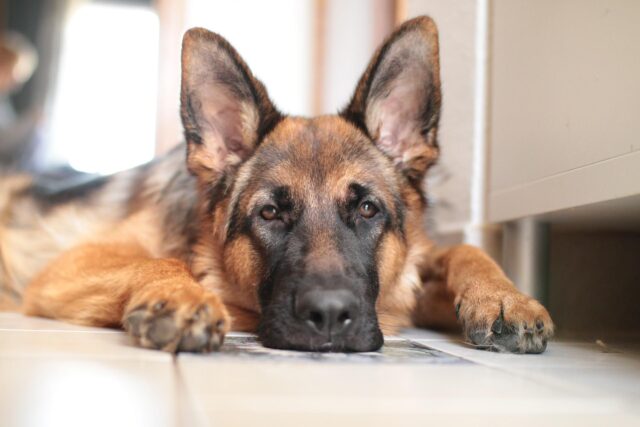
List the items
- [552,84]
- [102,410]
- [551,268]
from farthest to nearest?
[551,268] → [552,84] → [102,410]

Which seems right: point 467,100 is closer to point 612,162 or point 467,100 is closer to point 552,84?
point 552,84

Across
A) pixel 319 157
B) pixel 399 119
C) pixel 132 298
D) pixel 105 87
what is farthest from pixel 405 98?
pixel 105 87

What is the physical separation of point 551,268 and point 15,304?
7.99 feet

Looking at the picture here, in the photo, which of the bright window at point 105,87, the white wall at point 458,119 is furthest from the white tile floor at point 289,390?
the bright window at point 105,87

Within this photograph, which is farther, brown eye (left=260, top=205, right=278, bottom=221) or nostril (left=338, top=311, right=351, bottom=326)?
brown eye (left=260, top=205, right=278, bottom=221)

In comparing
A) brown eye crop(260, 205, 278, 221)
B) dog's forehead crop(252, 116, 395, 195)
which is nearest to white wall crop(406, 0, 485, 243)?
dog's forehead crop(252, 116, 395, 195)

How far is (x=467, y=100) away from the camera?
3.26 metres

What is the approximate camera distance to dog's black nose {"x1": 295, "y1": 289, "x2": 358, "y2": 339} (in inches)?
68.1

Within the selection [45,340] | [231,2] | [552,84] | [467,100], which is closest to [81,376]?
[45,340]

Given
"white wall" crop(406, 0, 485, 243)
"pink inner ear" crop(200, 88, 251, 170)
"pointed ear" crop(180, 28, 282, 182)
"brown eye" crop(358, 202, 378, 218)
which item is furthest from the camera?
"white wall" crop(406, 0, 485, 243)

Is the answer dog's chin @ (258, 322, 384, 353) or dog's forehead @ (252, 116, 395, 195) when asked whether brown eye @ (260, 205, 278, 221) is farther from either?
dog's chin @ (258, 322, 384, 353)

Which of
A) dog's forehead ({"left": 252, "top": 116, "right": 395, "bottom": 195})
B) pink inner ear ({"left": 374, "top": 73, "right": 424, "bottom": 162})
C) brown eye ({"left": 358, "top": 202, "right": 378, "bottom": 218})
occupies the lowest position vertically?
brown eye ({"left": 358, "top": 202, "right": 378, "bottom": 218})

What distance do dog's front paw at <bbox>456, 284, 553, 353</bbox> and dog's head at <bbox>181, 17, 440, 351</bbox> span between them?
1.01 ft

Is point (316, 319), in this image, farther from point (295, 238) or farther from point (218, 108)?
point (218, 108)
